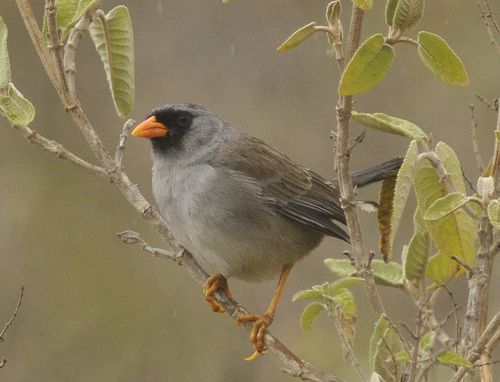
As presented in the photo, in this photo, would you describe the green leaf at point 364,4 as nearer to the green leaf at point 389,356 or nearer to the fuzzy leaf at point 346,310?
the fuzzy leaf at point 346,310

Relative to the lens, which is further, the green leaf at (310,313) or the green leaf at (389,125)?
the green leaf at (310,313)

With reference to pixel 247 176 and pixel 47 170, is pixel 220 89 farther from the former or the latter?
pixel 247 176

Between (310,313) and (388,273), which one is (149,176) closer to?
(388,273)

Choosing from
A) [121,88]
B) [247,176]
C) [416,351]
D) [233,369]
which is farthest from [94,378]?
[416,351]

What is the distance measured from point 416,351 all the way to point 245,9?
7.16 metres

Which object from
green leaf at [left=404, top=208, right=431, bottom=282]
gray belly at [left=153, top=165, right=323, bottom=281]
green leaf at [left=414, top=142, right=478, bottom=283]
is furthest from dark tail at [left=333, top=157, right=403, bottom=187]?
green leaf at [left=414, top=142, right=478, bottom=283]

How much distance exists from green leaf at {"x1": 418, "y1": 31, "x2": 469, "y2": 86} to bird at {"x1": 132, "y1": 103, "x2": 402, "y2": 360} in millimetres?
1612

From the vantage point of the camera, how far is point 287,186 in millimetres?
5805

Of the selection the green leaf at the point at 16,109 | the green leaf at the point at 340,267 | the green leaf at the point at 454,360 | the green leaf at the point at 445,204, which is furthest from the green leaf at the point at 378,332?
the green leaf at the point at 16,109

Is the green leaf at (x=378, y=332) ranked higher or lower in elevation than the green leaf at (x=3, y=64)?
lower

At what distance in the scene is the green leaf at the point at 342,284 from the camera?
3542 mm

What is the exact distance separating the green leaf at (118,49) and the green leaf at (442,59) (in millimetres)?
1298

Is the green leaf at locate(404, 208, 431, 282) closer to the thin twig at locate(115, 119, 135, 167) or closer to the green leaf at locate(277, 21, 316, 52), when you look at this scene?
the green leaf at locate(277, 21, 316, 52)

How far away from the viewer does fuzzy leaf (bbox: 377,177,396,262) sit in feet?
A: 12.6
